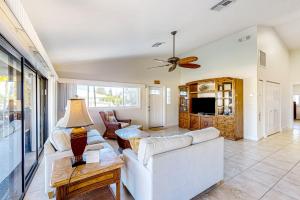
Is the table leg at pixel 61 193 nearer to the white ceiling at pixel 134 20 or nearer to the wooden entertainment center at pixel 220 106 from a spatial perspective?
the white ceiling at pixel 134 20

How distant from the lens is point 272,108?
5.51 meters

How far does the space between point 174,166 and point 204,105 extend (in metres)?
4.58

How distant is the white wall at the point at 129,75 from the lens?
5.09 m

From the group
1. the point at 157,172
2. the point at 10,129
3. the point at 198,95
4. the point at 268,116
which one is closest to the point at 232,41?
the point at 198,95

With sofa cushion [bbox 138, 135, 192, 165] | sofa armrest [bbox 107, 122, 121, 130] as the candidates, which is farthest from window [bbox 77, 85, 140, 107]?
sofa cushion [bbox 138, 135, 192, 165]

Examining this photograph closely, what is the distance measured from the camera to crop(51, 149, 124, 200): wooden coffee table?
1.33 meters

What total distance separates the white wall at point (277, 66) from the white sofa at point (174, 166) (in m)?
4.04

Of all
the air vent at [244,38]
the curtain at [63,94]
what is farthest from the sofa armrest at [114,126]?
the air vent at [244,38]

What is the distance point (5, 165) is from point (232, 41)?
21.5ft

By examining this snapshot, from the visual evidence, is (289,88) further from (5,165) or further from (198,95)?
→ (5,165)

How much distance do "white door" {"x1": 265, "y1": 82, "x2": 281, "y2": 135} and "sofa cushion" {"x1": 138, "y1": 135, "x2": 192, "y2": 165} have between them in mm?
5023

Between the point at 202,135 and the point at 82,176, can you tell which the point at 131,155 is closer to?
the point at 82,176

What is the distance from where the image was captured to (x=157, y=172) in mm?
1552

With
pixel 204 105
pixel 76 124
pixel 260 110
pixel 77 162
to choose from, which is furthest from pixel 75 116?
pixel 260 110
